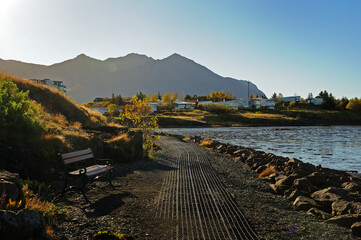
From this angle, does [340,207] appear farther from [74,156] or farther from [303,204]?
[74,156]

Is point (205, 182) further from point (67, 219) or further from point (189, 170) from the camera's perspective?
point (67, 219)

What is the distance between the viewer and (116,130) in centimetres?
1803

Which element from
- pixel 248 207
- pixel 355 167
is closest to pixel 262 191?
pixel 248 207

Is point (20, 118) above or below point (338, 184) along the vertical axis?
above

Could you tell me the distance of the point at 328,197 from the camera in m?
8.47

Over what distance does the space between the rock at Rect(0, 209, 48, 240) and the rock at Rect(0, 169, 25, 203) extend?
3.50 feet

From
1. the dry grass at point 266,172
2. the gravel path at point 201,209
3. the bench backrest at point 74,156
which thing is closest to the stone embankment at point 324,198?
the dry grass at point 266,172

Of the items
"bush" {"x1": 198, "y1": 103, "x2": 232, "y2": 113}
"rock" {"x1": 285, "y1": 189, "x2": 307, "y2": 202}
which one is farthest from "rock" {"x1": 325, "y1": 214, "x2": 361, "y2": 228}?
"bush" {"x1": 198, "y1": 103, "x2": 232, "y2": 113}

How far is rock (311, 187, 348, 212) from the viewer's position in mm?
8191

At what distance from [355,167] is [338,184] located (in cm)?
851

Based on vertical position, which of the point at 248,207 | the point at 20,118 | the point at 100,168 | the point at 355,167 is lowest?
the point at 355,167

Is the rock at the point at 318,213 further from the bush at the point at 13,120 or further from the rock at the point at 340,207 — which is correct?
the bush at the point at 13,120

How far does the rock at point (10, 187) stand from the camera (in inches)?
194

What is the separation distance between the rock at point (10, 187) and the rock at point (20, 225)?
42.0 inches
